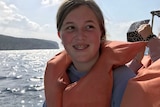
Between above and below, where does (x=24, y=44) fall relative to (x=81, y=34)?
below

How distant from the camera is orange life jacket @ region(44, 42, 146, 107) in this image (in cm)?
215

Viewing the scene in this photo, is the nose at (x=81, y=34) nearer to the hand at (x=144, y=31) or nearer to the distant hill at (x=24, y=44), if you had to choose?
the hand at (x=144, y=31)

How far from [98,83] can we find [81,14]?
20.3 inches

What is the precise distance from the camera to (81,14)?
221 centimetres

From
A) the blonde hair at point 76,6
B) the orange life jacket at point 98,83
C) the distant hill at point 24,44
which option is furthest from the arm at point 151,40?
the distant hill at point 24,44

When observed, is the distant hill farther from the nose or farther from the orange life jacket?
the nose

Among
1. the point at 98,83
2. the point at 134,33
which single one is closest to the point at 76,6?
the point at 98,83

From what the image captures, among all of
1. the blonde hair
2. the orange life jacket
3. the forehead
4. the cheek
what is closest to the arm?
the orange life jacket

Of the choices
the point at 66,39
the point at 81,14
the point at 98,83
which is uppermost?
the point at 81,14

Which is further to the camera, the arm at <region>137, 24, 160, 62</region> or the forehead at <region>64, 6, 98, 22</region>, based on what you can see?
the arm at <region>137, 24, 160, 62</region>

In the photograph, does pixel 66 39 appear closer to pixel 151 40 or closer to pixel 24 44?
pixel 151 40

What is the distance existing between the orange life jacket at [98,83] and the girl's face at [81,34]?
12 centimetres

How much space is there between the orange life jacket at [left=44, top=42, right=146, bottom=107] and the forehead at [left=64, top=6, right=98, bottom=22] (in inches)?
12.2

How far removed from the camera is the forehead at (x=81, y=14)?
7.24 ft
